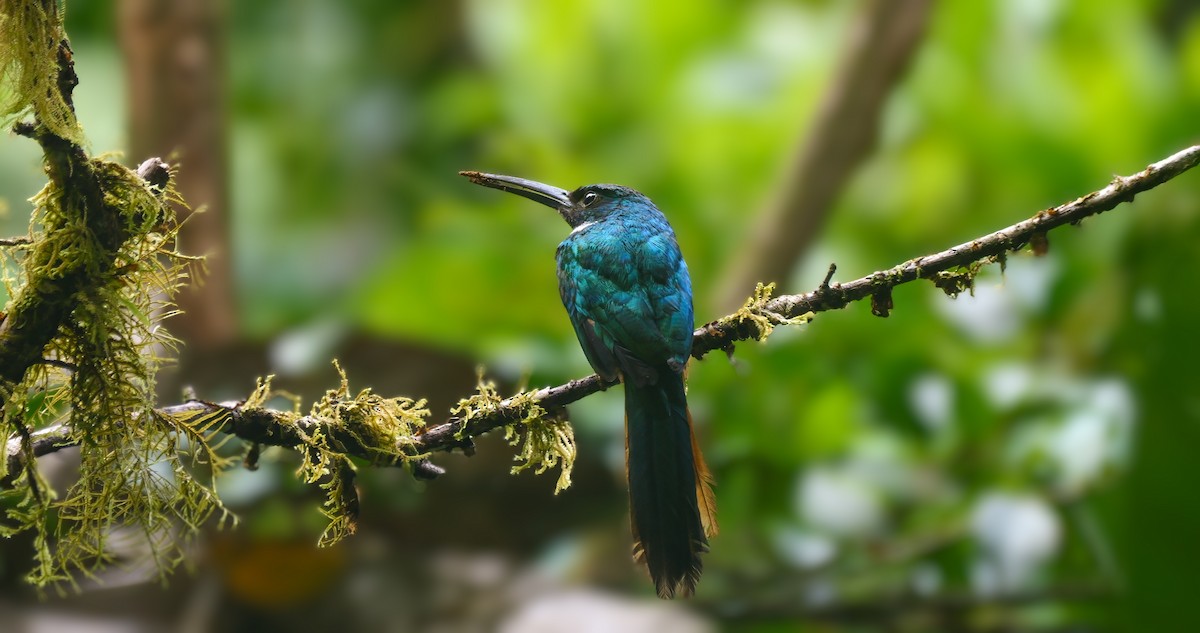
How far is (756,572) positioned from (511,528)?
0.93 meters

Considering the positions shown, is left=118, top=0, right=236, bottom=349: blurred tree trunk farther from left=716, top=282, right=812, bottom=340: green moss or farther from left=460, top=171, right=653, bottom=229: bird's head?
left=716, top=282, right=812, bottom=340: green moss

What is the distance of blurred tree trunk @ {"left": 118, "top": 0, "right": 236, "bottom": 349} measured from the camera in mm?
4309

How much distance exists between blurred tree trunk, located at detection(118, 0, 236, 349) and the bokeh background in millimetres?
12

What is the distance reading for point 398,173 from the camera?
21.8ft

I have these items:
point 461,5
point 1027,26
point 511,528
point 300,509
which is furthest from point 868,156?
point 461,5

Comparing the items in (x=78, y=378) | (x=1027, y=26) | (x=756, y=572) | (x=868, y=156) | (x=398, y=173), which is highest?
(x=398, y=173)

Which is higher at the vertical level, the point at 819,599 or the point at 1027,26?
the point at 1027,26

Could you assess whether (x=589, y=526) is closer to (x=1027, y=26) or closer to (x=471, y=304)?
(x=471, y=304)

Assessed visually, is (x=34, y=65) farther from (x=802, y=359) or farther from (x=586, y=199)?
(x=802, y=359)

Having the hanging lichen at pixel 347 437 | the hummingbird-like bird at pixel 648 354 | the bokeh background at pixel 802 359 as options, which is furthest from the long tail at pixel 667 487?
the bokeh background at pixel 802 359

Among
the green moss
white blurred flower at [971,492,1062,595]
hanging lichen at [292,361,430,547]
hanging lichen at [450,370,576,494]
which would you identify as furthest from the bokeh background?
the green moss

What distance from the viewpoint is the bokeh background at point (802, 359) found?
3703mm

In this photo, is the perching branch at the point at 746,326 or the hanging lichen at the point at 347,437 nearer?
the perching branch at the point at 746,326

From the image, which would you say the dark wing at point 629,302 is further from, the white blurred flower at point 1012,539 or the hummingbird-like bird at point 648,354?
the white blurred flower at point 1012,539
